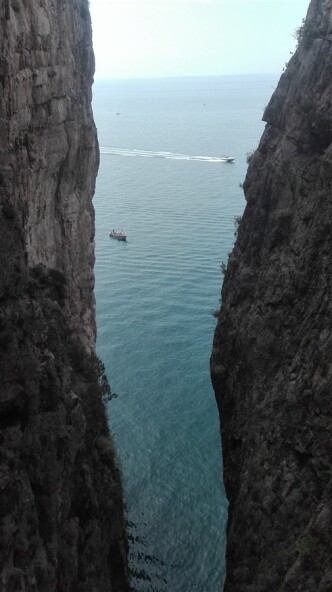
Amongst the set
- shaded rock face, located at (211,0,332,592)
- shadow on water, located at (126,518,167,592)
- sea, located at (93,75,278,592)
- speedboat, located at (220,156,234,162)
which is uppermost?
shaded rock face, located at (211,0,332,592)

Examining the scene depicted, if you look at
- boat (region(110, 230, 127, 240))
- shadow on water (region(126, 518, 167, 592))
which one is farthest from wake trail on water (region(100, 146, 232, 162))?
shadow on water (region(126, 518, 167, 592))

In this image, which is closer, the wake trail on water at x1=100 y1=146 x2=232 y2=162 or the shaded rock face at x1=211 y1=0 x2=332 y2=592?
the shaded rock face at x1=211 y1=0 x2=332 y2=592

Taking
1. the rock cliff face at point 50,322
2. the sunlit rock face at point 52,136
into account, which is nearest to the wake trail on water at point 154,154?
the sunlit rock face at point 52,136

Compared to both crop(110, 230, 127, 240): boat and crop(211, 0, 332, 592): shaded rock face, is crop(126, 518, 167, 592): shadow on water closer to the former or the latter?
crop(211, 0, 332, 592): shaded rock face

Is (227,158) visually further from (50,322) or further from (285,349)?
(50,322)

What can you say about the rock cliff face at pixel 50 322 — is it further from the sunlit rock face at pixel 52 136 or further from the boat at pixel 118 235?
the boat at pixel 118 235

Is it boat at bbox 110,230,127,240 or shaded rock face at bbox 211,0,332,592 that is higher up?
shaded rock face at bbox 211,0,332,592
